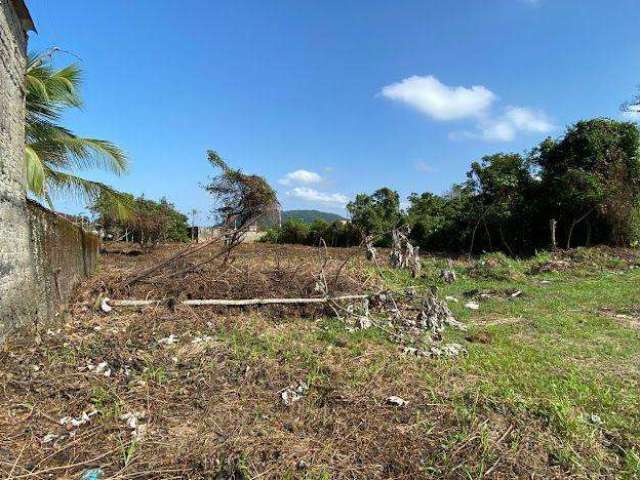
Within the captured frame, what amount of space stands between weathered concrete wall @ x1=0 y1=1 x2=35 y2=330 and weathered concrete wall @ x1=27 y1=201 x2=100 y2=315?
245 mm

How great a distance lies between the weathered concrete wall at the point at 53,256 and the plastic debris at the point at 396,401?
12.5 feet

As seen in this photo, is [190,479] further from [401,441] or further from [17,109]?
[17,109]

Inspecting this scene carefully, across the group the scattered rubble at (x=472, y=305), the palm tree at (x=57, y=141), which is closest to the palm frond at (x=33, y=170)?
the palm tree at (x=57, y=141)

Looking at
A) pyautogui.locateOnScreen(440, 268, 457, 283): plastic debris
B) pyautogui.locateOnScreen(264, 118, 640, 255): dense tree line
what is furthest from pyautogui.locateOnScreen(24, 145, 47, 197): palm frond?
pyautogui.locateOnScreen(264, 118, 640, 255): dense tree line

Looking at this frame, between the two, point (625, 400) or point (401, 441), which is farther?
point (625, 400)

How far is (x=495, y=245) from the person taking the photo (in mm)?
18578

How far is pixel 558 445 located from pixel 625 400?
118 centimetres

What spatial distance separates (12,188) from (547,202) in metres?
16.7

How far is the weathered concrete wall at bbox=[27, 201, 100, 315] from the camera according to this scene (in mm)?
5062

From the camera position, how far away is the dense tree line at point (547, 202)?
15500mm

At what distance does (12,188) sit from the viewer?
4484mm

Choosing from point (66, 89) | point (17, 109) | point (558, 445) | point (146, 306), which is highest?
point (66, 89)

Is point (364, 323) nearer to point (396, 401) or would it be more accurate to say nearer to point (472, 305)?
point (396, 401)

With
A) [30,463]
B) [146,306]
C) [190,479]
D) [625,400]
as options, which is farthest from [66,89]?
[625,400]
